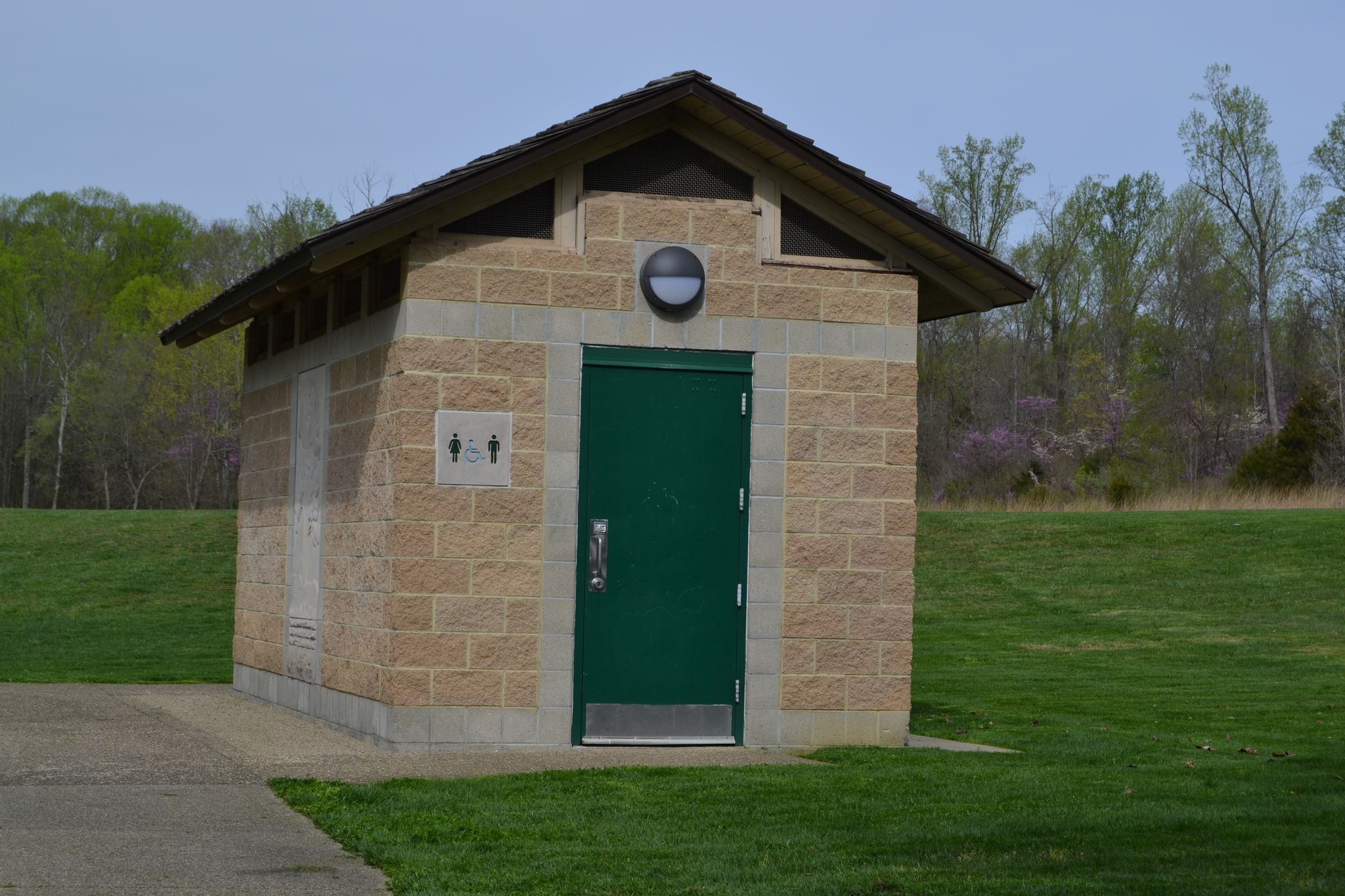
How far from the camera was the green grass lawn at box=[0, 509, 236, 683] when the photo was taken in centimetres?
1981

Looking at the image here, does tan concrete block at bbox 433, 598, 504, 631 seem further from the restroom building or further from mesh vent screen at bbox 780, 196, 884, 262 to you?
mesh vent screen at bbox 780, 196, 884, 262

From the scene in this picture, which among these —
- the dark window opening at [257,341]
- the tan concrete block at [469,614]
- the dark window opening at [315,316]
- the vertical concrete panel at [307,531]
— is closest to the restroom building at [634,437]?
the tan concrete block at [469,614]

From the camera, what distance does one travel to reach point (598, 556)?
36.0 feet

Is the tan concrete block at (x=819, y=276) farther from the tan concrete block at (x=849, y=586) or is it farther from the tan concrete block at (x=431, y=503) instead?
the tan concrete block at (x=431, y=503)

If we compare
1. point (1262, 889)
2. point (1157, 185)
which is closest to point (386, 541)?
point (1262, 889)

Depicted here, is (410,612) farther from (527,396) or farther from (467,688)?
(527,396)

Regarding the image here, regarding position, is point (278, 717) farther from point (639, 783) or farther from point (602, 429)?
point (639, 783)

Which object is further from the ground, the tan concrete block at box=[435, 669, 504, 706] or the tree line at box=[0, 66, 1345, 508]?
the tree line at box=[0, 66, 1345, 508]

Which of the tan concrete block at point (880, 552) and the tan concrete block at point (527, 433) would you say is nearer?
the tan concrete block at point (527, 433)

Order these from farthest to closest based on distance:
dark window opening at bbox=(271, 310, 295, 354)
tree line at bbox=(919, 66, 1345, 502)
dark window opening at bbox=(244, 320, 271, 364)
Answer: tree line at bbox=(919, 66, 1345, 502)
dark window opening at bbox=(244, 320, 271, 364)
dark window opening at bbox=(271, 310, 295, 354)

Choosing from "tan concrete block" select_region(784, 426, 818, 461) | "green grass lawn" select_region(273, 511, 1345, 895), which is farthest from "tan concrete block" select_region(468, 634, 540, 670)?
"tan concrete block" select_region(784, 426, 818, 461)

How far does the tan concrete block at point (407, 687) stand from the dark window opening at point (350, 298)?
9.10 ft

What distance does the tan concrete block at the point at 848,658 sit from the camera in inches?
444

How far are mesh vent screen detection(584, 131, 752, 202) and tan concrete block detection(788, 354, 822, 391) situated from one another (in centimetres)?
124
